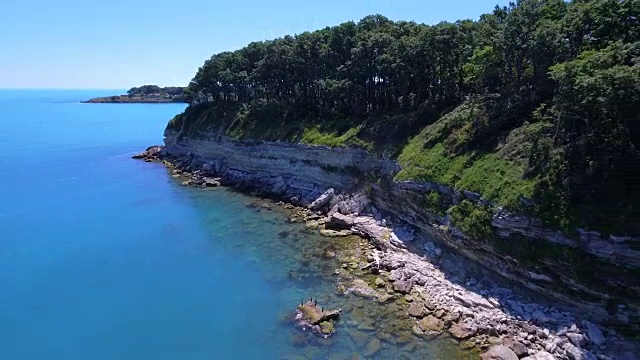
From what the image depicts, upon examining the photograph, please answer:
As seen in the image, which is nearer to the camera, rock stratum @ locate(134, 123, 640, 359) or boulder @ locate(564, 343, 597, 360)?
boulder @ locate(564, 343, 597, 360)

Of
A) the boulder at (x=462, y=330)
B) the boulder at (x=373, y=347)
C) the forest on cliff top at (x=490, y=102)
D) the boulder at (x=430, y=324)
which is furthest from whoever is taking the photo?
the boulder at (x=430, y=324)

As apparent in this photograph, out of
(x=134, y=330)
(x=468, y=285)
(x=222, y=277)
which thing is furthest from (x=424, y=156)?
(x=134, y=330)

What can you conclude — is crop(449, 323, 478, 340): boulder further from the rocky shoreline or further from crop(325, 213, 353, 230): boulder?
crop(325, 213, 353, 230): boulder

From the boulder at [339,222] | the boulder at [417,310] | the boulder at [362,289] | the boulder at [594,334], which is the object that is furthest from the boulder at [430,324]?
the boulder at [339,222]

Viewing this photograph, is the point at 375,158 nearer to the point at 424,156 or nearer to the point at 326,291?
the point at 424,156

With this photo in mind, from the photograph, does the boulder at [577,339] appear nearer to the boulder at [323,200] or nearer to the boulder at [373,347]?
the boulder at [373,347]

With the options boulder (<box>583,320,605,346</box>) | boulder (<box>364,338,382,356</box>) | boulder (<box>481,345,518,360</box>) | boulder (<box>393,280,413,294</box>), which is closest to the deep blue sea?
boulder (<box>364,338,382,356</box>)
